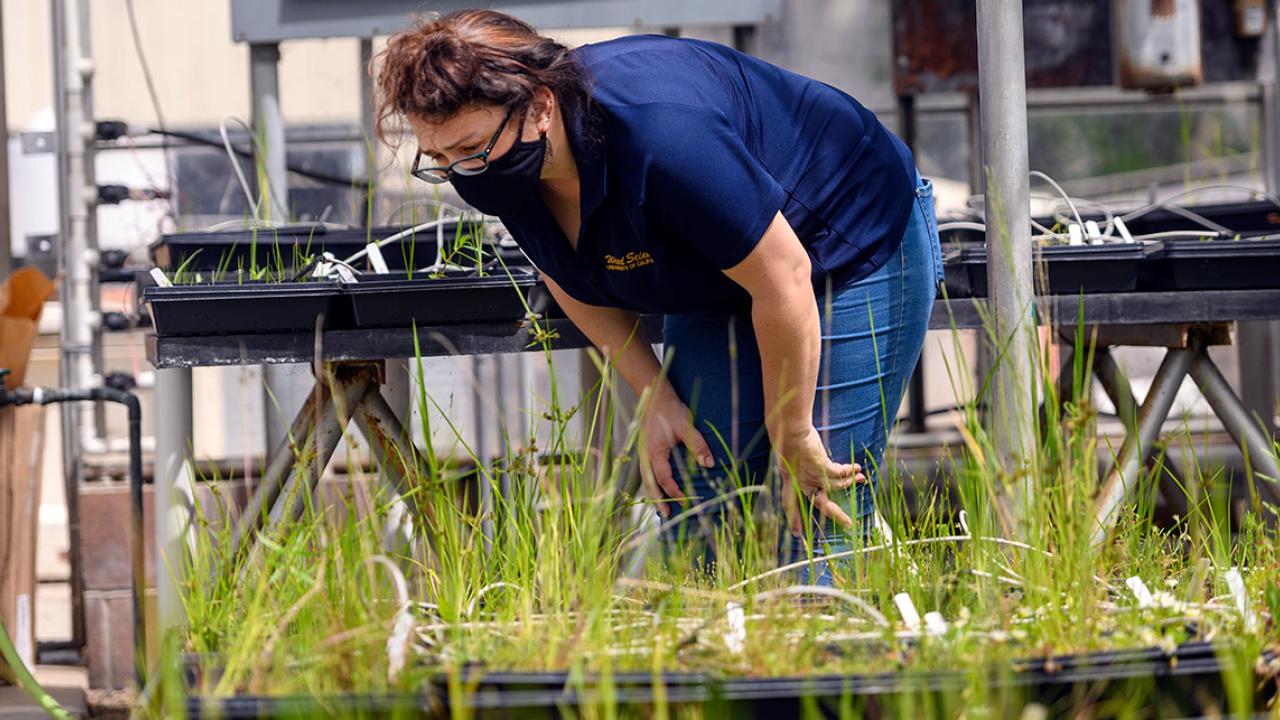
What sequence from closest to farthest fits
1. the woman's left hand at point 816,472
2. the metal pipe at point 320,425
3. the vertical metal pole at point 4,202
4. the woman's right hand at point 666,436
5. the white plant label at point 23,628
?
the woman's left hand at point 816,472
the woman's right hand at point 666,436
the metal pipe at point 320,425
the white plant label at point 23,628
the vertical metal pole at point 4,202

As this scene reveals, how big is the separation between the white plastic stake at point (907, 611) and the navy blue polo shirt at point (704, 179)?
41cm

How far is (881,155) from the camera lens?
1.79m

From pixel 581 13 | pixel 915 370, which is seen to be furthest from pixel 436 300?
pixel 915 370

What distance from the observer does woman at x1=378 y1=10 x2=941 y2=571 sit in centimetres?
145

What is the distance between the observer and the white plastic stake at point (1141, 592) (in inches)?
49.7

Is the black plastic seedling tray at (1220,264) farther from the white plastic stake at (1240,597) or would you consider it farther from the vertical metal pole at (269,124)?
the vertical metal pole at (269,124)

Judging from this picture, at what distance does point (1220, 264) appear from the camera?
2.20 m

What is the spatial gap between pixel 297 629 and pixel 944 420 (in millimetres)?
3464

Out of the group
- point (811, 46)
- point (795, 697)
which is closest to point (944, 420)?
point (811, 46)

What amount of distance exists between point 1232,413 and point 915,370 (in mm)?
1863

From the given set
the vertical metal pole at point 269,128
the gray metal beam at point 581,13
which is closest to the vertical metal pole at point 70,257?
the vertical metal pole at point 269,128

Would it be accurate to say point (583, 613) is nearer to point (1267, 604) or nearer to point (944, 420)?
point (1267, 604)

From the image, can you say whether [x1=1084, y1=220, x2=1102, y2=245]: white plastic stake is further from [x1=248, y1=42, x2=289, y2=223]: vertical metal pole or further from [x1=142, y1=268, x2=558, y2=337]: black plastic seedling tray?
[x1=248, y1=42, x2=289, y2=223]: vertical metal pole

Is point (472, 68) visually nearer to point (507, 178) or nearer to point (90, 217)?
point (507, 178)
